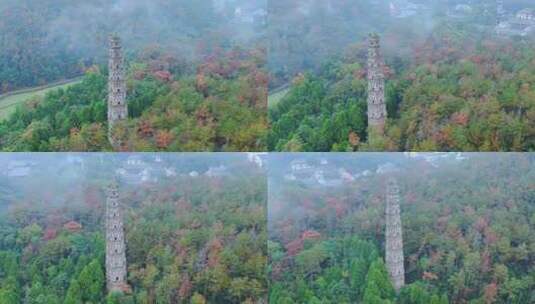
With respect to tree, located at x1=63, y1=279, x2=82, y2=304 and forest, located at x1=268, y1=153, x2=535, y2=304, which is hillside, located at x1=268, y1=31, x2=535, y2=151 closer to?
forest, located at x1=268, y1=153, x2=535, y2=304

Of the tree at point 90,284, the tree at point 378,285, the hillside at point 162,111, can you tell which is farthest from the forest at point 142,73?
the tree at point 378,285

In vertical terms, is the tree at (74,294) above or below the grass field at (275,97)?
below

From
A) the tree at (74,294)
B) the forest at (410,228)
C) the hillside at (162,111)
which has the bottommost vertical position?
the tree at (74,294)

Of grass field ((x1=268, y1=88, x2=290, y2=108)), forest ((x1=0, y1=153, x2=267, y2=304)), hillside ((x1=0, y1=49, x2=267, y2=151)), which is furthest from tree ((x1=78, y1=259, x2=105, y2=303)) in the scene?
grass field ((x1=268, y1=88, x2=290, y2=108))

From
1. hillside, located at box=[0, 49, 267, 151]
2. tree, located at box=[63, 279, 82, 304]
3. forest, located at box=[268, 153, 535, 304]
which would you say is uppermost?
hillside, located at box=[0, 49, 267, 151]

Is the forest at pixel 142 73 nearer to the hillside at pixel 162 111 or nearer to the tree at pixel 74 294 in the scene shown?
the hillside at pixel 162 111

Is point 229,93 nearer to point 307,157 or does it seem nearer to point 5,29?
point 307,157
